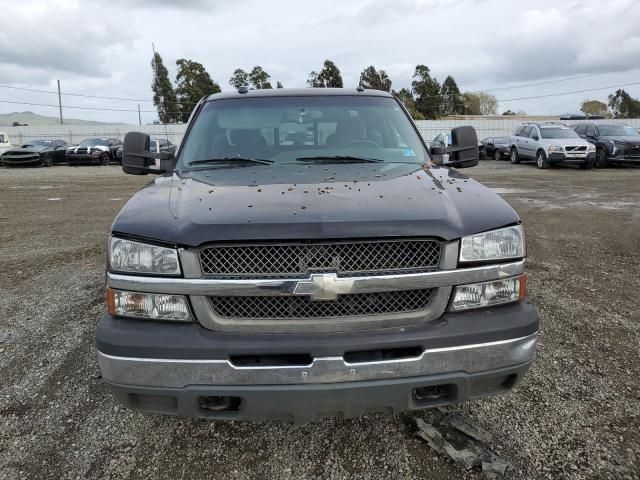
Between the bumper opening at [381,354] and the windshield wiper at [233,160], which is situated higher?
the windshield wiper at [233,160]

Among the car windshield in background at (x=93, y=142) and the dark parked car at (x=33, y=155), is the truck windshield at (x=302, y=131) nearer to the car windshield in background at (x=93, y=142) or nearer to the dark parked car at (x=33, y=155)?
the dark parked car at (x=33, y=155)

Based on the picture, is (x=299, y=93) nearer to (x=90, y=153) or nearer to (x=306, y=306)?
(x=306, y=306)

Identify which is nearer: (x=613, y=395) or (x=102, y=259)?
(x=613, y=395)

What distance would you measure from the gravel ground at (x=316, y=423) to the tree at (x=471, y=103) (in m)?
68.1

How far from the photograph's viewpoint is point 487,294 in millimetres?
2277

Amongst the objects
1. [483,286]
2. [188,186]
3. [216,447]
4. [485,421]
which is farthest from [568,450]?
[188,186]

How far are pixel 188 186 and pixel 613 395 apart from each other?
9.01ft

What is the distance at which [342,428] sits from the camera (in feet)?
8.96

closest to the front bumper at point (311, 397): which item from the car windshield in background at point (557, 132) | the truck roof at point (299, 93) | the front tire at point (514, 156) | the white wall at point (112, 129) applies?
the truck roof at point (299, 93)

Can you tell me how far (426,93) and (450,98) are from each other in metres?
7.04

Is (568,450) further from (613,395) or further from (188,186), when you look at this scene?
(188,186)

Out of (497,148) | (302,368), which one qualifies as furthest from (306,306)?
(497,148)

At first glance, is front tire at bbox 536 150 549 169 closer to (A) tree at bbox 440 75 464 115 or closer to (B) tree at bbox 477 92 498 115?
(A) tree at bbox 440 75 464 115

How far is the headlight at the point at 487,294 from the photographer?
224cm
